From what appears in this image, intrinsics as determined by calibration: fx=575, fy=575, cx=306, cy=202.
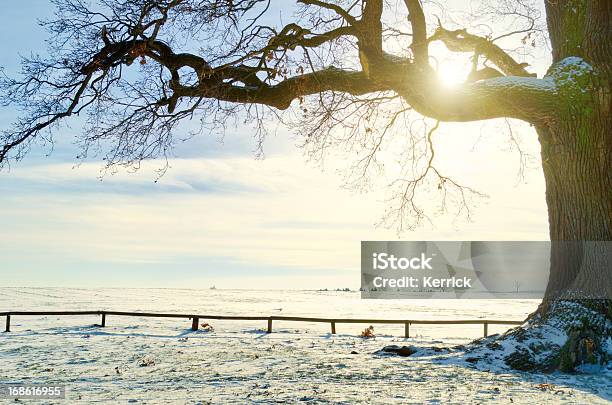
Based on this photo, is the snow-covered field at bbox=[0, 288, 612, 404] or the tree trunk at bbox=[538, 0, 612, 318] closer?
the snow-covered field at bbox=[0, 288, 612, 404]

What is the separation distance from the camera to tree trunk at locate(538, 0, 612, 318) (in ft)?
34.3

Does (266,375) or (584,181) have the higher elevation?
(584,181)

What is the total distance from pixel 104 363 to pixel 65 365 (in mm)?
722

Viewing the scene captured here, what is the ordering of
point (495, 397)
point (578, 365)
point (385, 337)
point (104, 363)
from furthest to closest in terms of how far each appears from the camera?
point (385, 337) < point (104, 363) < point (578, 365) < point (495, 397)

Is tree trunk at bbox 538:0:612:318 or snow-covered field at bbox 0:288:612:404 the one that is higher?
tree trunk at bbox 538:0:612:318

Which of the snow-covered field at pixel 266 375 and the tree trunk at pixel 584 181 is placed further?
the tree trunk at pixel 584 181

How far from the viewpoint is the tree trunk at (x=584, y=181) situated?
10.4 m

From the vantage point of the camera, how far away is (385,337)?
58.6 feet

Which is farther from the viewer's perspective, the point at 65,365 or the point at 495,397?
the point at 65,365

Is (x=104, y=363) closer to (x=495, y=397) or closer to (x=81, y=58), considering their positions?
(x=81, y=58)

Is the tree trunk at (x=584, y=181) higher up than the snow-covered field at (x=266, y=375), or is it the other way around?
the tree trunk at (x=584, y=181)

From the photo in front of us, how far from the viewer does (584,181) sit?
10555 mm

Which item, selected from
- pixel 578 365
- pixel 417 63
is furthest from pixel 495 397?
pixel 417 63

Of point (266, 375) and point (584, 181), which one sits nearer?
point (266, 375)
